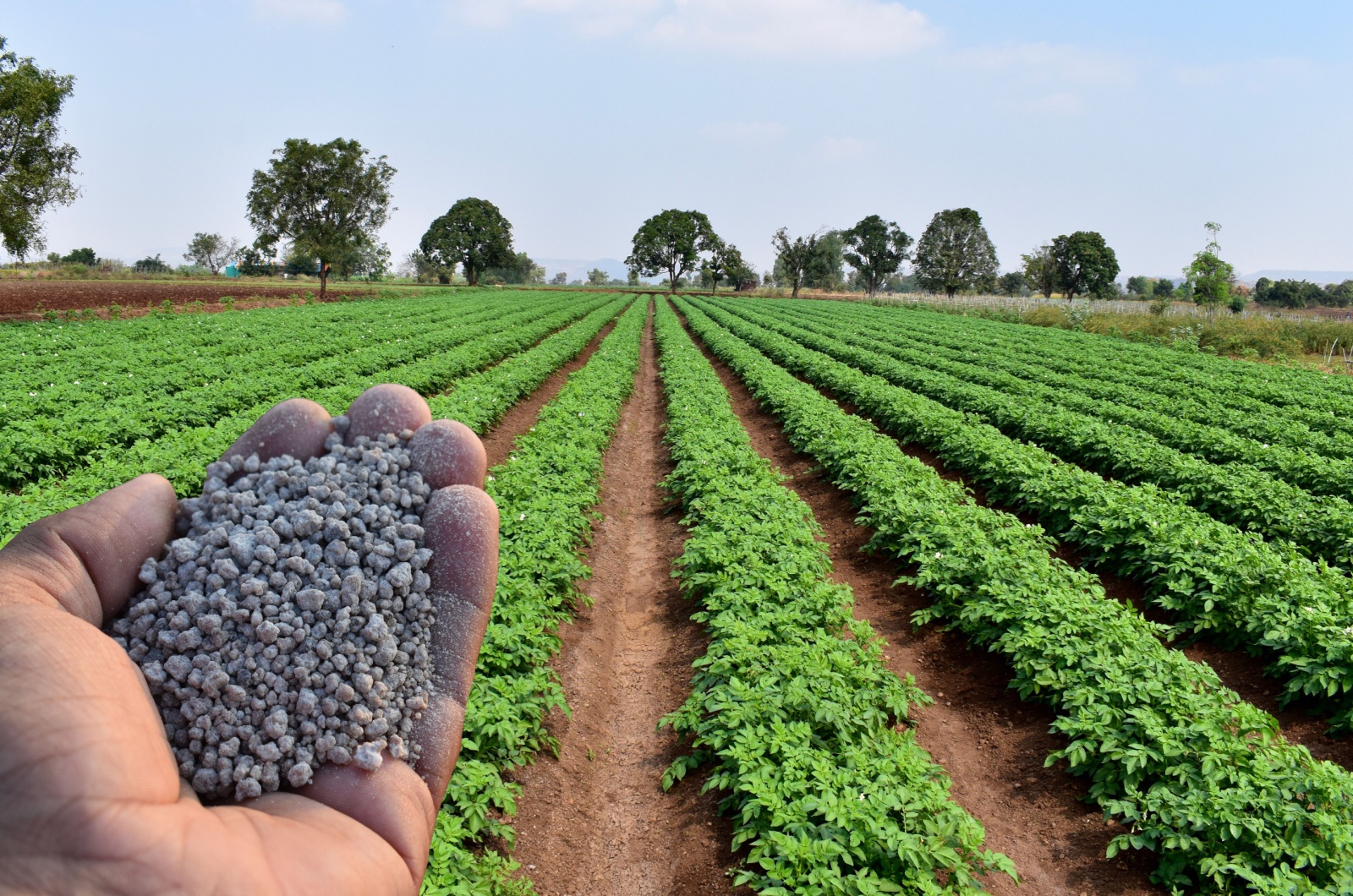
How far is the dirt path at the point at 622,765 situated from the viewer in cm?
392

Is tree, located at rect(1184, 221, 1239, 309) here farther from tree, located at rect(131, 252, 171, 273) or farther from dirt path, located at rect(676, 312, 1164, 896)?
tree, located at rect(131, 252, 171, 273)

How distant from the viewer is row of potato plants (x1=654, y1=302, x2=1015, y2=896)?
3369 millimetres

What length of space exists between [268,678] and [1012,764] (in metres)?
4.60

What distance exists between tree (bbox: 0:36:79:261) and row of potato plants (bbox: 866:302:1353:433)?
Result: 118 feet

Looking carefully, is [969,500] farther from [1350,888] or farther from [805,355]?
[805,355]

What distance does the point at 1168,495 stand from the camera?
8.42m

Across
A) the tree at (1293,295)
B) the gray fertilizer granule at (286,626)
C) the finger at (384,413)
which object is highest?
the tree at (1293,295)

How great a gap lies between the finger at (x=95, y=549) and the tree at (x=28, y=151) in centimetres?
3220

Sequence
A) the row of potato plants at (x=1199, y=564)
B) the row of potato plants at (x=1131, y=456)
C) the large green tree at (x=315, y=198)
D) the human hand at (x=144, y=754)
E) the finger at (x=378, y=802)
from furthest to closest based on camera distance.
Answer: the large green tree at (x=315, y=198) → the row of potato plants at (x=1131, y=456) → the row of potato plants at (x=1199, y=564) → the finger at (x=378, y=802) → the human hand at (x=144, y=754)

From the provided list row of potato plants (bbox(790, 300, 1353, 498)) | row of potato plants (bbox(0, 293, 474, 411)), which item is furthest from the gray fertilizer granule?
row of potato plants (bbox(0, 293, 474, 411))

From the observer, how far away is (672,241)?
10900cm

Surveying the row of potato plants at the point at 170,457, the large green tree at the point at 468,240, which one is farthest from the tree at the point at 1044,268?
the row of potato plants at the point at 170,457

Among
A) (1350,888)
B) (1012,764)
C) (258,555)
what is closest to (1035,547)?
(1012,764)

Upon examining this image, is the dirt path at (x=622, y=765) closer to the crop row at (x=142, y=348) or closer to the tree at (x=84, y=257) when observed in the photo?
the crop row at (x=142, y=348)
